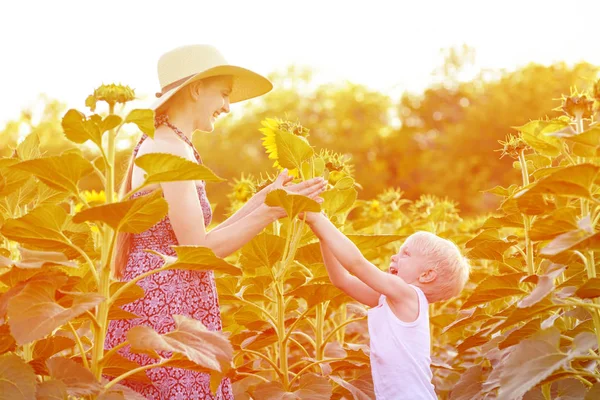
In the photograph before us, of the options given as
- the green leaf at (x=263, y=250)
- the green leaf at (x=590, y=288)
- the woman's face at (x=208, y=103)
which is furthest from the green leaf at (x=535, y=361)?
the woman's face at (x=208, y=103)

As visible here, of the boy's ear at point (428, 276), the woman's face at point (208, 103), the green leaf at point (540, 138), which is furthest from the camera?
the boy's ear at point (428, 276)

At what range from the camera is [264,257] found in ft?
8.52

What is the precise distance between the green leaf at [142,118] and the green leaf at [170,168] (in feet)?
0.29

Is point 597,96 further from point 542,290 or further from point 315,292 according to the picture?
point 315,292

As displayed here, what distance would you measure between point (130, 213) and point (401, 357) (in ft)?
3.44

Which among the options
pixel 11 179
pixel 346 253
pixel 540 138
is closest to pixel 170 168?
pixel 11 179

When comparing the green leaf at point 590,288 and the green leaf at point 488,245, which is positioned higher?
the green leaf at point 590,288

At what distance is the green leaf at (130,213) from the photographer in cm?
177

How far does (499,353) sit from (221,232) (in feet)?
3.43

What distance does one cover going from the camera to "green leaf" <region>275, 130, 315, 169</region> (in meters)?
2.23

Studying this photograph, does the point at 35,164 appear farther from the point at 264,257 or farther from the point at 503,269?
the point at 503,269

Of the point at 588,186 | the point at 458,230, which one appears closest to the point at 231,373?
the point at 588,186

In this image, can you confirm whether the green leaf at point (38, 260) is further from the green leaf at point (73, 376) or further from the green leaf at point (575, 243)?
the green leaf at point (575, 243)

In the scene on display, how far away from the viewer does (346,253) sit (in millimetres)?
2443
